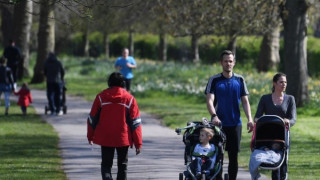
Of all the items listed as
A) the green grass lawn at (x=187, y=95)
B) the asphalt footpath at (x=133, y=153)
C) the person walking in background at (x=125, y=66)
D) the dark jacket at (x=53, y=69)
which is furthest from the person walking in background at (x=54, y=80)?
the green grass lawn at (x=187, y=95)

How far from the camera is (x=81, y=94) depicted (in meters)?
32.3

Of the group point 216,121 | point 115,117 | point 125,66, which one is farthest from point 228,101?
point 125,66

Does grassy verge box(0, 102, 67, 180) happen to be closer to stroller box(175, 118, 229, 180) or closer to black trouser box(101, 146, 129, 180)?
black trouser box(101, 146, 129, 180)

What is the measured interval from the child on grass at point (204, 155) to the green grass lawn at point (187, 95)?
2594 millimetres

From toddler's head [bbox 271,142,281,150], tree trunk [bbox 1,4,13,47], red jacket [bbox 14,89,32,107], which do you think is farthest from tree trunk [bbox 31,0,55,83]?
toddler's head [bbox 271,142,281,150]

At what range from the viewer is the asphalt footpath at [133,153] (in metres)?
13.0

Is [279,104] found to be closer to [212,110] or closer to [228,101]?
[228,101]

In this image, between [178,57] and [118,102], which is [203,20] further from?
[178,57]

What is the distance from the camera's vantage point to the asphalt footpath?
511 inches

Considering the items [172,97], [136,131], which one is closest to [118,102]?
[136,131]

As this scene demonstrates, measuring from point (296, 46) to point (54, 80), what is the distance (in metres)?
6.54

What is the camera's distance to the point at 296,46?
23.2m

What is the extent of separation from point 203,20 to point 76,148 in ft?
32.7

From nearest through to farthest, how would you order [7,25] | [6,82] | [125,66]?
[6,82] < [125,66] < [7,25]
